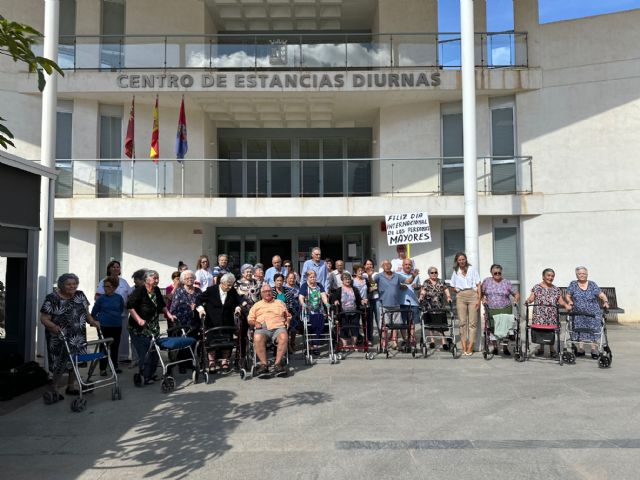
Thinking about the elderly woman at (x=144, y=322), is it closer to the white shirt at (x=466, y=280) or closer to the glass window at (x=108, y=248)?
the white shirt at (x=466, y=280)

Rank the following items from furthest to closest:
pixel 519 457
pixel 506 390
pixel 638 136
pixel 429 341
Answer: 1. pixel 638 136
2. pixel 429 341
3. pixel 506 390
4. pixel 519 457

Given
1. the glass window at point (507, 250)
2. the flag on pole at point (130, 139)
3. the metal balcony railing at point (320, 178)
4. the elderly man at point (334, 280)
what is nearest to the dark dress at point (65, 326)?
the elderly man at point (334, 280)

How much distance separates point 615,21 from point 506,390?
11977mm

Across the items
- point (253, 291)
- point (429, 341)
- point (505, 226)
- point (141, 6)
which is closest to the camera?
point (253, 291)

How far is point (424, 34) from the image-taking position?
1460 centimetres

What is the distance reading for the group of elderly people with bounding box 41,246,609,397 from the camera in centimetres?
655

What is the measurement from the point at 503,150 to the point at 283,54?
7118 millimetres

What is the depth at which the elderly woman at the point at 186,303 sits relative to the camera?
25.4ft

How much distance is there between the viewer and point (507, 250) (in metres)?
14.3

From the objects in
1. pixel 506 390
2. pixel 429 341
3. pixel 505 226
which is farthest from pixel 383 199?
pixel 506 390

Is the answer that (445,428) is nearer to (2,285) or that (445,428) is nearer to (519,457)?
(519,457)

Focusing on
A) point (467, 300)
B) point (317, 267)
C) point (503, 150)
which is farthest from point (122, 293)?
point (503, 150)

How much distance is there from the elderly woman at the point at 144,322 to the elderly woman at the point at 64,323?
67 cm

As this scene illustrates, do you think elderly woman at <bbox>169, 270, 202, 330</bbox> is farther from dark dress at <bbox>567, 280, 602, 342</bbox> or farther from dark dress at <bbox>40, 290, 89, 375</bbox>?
dark dress at <bbox>567, 280, 602, 342</bbox>
